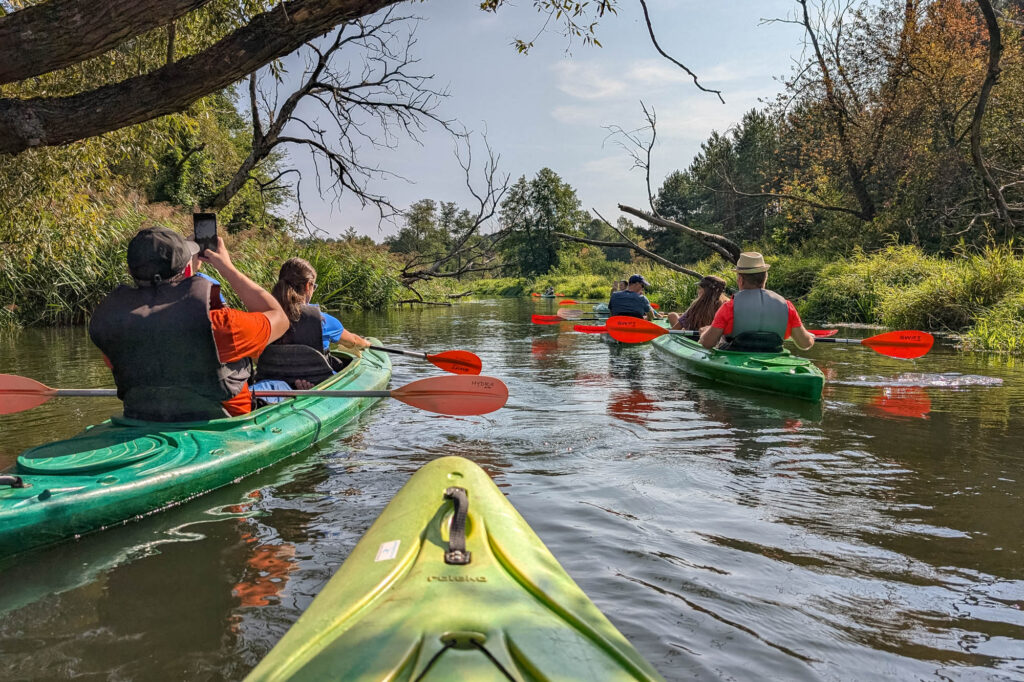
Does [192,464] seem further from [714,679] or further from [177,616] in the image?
[714,679]

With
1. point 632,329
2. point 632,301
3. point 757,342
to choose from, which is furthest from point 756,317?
point 632,301

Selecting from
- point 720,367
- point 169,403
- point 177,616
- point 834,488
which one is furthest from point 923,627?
point 720,367

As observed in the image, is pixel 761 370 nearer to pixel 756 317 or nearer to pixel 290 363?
pixel 756 317

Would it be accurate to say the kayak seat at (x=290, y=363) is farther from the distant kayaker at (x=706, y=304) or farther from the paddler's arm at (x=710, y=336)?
the distant kayaker at (x=706, y=304)

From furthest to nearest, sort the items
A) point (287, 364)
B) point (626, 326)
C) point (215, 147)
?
point (215, 147) → point (626, 326) → point (287, 364)

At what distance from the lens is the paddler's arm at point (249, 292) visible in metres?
3.50

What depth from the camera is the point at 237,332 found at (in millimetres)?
3445

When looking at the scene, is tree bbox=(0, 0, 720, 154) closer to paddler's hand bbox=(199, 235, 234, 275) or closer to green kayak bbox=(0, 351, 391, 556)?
paddler's hand bbox=(199, 235, 234, 275)

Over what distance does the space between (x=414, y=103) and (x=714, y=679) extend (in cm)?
807

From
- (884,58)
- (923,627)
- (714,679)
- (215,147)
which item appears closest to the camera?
(714,679)

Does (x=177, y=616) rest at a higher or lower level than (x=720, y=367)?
lower

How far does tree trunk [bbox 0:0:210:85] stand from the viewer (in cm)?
298

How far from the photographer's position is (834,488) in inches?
153

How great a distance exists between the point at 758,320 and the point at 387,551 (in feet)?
18.5
